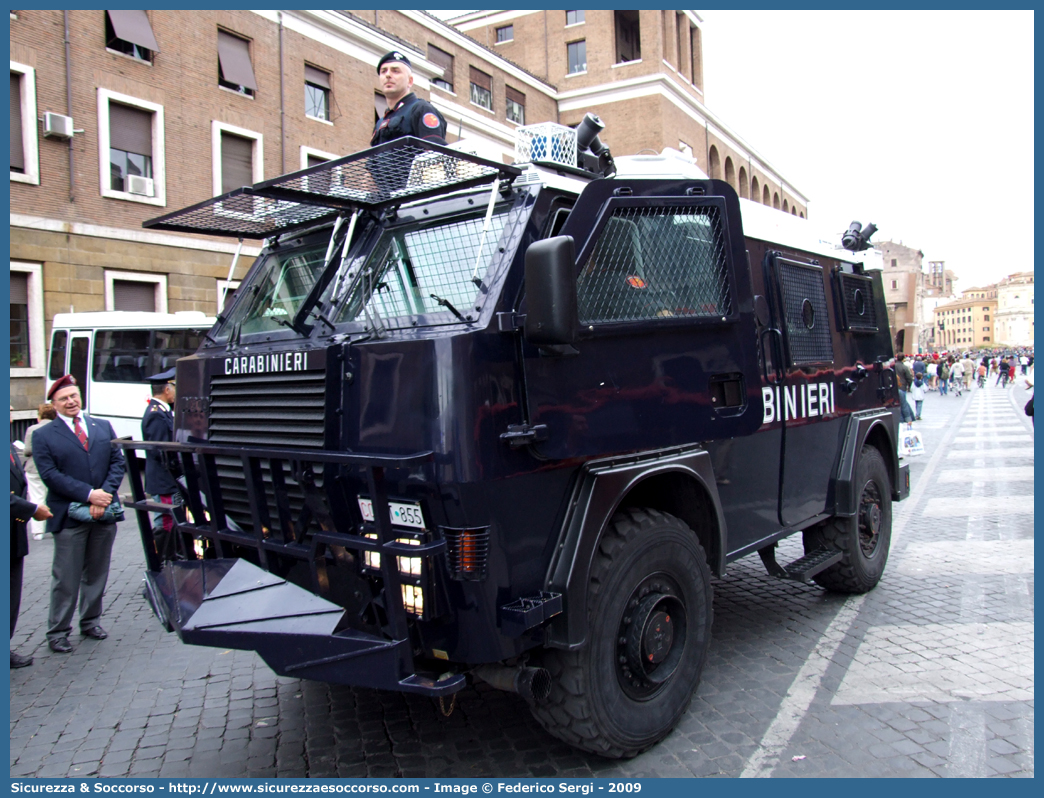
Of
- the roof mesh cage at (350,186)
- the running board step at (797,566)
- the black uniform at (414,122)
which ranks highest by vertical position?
the black uniform at (414,122)

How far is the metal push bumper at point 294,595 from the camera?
3.02 m

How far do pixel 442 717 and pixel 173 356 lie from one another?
48.5ft

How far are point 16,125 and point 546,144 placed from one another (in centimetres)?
1963

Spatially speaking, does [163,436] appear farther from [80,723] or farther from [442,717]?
[442,717]

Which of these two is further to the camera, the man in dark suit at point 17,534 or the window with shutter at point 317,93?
the window with shutter at point 317,93

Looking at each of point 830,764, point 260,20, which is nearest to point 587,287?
point 830,764

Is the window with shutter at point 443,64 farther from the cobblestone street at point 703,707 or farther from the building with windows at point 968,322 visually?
the building with windows at point 968,322

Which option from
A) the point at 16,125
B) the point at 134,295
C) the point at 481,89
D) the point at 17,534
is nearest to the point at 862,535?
the point at 17,534

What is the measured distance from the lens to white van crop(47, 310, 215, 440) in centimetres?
1686

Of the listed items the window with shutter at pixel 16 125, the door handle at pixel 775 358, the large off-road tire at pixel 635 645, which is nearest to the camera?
the large off-road tire at pixel 635 645

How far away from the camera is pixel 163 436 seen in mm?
7223

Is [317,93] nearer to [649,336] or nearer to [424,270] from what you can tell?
[424,270]

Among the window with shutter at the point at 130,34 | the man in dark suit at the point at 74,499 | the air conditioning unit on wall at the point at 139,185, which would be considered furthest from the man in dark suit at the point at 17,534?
the window with shutter at the point at 130,34

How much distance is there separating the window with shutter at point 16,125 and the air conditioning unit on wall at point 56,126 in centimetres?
56
